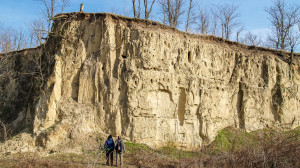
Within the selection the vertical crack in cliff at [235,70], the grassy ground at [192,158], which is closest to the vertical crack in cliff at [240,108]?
the vertical crack in cliff at [235,70]

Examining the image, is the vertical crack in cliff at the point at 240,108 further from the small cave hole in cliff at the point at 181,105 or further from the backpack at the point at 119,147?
the backpack at the point at 119,147

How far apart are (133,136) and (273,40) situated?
25061 mm

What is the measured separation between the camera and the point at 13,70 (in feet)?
73.6

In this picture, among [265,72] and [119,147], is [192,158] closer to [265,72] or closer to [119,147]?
[119,147]

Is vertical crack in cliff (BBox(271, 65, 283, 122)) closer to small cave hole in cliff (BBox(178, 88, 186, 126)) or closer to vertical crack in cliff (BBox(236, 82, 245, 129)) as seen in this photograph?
vertical crack in cliff (BBox(236, 82, 245, 129))

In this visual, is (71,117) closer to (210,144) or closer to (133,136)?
(133,136)

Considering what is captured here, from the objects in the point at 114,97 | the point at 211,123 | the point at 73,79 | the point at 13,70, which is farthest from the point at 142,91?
the point at 13,70

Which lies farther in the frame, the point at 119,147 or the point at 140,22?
the point at 140,22

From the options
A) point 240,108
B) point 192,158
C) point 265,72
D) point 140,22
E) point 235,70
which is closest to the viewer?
point 192,158

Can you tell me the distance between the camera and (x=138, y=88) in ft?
58.1

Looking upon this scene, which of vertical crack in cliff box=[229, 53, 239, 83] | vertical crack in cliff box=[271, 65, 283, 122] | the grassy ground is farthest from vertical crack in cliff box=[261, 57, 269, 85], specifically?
the grassy ground

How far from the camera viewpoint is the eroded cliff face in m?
16.7

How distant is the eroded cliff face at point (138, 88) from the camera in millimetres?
16703

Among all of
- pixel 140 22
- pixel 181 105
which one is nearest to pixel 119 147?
pixel 181 105
